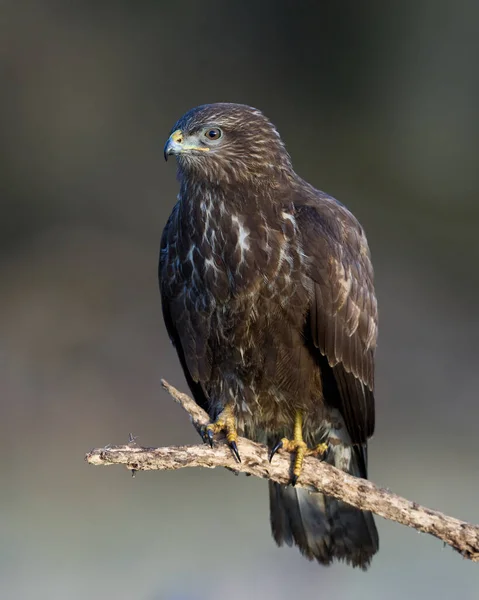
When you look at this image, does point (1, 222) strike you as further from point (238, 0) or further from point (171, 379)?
point (238, 0)

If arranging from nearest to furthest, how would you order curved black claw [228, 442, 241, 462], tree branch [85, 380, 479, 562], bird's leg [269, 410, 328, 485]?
tree branch [85, 380, 479, 562] < curved black claw [228, 442, 241, 462] < bird's leg [269, 410, 328, 485]

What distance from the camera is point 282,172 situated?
3395 millimetres

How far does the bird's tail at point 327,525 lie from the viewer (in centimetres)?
367

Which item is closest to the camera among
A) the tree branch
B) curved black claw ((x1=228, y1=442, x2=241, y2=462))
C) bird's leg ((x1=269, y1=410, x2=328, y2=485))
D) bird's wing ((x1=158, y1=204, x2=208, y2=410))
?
the tree branch

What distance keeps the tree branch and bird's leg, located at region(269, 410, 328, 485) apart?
0.02 metres

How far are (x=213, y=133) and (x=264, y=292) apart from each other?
661 millimetres

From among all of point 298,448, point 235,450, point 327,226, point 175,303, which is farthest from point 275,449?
point 327,226

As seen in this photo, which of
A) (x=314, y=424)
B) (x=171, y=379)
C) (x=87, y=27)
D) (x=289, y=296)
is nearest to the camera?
(x=289, y=296)

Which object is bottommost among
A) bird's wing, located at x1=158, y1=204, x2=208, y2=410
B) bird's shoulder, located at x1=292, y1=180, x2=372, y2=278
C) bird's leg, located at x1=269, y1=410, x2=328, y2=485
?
bird's leg, located at x1=269, y1=410, x2=328, y2=485

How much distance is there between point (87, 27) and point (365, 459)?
4887mm

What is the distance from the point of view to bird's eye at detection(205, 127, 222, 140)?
3322 mm

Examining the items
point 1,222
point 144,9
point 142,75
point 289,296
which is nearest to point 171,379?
point 1,222

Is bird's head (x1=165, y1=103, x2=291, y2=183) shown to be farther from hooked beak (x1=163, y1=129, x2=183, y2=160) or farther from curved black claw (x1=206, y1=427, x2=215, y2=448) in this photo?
curved black claw (x1=206, y1=427, x2=215, y2=448)

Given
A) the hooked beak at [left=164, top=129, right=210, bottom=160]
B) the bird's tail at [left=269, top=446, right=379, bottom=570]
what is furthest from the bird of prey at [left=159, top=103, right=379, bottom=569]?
the bird's tail at [left=269, top=446, right=379, bottom=570]
